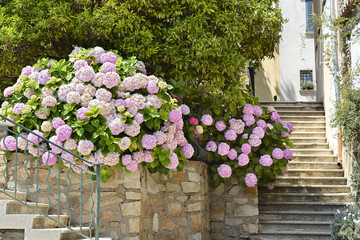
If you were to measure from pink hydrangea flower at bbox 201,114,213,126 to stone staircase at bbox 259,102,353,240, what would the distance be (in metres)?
2.01

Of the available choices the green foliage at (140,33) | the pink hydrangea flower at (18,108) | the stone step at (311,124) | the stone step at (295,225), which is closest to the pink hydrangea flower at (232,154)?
the green foliage at (140,33)

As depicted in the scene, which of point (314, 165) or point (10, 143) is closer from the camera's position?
point (10, 143)

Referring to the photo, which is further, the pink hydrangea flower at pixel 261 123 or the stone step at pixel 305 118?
the stone step at pixel 305 118

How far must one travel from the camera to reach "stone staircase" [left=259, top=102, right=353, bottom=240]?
26.8ft

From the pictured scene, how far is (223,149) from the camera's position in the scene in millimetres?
7664

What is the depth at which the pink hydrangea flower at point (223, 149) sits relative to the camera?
7668mm

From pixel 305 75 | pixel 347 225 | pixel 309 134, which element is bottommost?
pixel 347 225

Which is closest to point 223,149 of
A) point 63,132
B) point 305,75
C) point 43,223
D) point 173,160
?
point 173,160

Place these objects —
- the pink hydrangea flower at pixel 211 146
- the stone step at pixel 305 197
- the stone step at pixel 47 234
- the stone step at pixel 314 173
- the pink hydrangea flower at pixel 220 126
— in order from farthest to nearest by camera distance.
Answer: the stone step at pixel 314 173, the stone step at pixel 305 197, the pink hydrangea flower at pixel 220 126, the pink hydrangea flower at pixel 211 146, the stone step at pixel 47 234

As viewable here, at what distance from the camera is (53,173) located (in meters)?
6.33

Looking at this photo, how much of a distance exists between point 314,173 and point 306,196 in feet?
2.73

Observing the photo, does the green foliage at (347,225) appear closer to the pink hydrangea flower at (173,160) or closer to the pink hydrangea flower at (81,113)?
the pink hydrangea flower at (173,160)

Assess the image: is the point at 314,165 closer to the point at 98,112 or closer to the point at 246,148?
the point at 246,148

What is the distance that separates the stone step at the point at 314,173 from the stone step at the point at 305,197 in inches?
27.5
